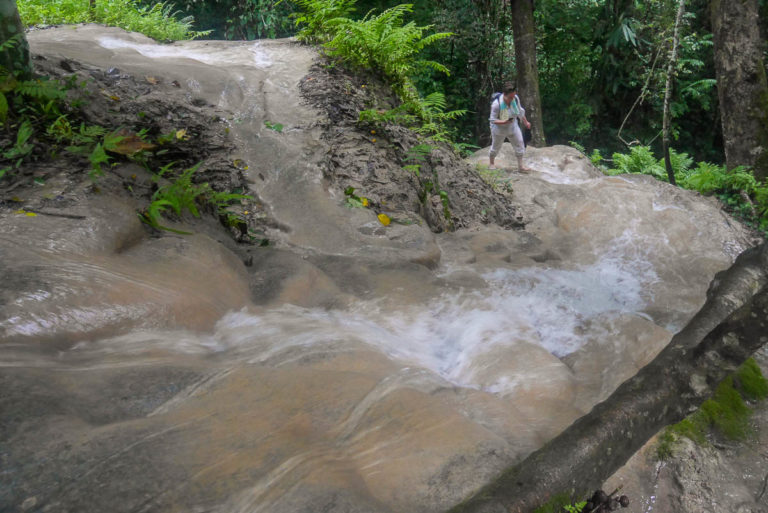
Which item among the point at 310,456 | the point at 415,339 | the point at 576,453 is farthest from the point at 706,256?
the point at 310,456

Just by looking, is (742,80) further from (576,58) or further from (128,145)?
(576,58)

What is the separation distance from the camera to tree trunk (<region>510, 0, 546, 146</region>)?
39.2 feet

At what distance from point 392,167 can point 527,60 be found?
8.29 metres

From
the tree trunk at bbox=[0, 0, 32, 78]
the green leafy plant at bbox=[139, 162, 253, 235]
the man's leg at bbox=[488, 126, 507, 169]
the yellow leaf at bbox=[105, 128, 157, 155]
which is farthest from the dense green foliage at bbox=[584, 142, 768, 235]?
the tree trunk at bbox=[0, 0, 32, 78]

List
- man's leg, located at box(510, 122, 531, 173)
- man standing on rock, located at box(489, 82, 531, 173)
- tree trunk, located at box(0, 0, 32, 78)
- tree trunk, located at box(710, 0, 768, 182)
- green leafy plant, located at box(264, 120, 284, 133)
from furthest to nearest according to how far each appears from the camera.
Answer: man's leg, located at box(510, 122, 531, 173), man standing on rock, located at box(489, 82, 531, 173), tree trunk, located at box(710, 0, 768, 182), green leafy plant, located at box(264, 120, 284, 133), tree trunk, located at box(0, 0, 32, 78)

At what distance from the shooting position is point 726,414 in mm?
2768

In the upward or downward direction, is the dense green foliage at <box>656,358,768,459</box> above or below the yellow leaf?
below

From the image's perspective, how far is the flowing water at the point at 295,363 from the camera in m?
1.72

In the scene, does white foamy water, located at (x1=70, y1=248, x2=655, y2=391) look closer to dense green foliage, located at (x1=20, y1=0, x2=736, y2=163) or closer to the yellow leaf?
the yellow leaf

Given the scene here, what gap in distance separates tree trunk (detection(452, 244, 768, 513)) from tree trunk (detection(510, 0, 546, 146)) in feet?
35.0

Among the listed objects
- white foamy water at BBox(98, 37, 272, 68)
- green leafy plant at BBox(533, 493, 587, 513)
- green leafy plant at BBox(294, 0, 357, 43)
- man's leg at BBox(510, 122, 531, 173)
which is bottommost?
green leafy plant at BBox(533, 493, 587, 513)

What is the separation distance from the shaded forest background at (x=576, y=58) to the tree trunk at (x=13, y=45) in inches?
437

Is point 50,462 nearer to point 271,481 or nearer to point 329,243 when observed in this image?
point 271,481

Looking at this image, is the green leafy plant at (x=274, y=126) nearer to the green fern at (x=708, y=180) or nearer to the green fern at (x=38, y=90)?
the green fern at (x=38, y=90)
